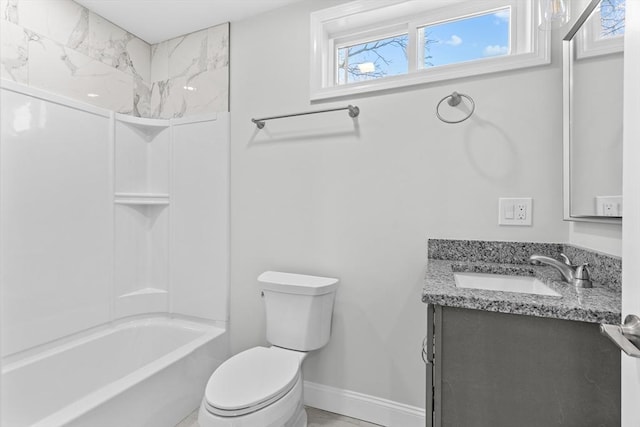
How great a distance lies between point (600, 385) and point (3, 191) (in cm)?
246

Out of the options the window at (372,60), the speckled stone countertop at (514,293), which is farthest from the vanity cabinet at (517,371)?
the window at (372,60)

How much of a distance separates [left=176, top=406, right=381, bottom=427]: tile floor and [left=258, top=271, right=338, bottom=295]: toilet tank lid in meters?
0.74

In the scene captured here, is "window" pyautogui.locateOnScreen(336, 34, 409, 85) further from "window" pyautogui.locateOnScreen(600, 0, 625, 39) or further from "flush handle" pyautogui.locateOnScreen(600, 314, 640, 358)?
"flush handle" pyautogui.locateOnScreen(600, 314, 640, 358)

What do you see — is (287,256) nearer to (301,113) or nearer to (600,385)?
(301,113)

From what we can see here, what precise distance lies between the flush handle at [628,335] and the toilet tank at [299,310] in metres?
1.26

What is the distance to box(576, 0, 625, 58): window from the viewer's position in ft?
3.25

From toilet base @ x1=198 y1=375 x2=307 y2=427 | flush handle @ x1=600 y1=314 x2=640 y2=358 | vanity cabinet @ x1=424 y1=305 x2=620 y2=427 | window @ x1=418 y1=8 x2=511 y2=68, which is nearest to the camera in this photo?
flush handle @ x1=600 y1=314 x2=640 y2=358

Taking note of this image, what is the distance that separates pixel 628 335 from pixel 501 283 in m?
0.84

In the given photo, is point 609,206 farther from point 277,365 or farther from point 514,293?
point 277,365

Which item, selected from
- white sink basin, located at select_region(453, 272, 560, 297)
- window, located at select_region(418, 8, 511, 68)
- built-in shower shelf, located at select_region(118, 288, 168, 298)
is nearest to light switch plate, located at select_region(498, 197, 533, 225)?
white sink basin, located at select_region(453, 272, 560, 297)

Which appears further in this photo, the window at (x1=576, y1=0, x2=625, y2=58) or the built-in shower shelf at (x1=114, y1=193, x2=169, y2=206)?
the built-in shower shelf at (x1=114, y1=193, x2=169, y2=206)

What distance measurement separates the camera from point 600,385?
31.0 inches

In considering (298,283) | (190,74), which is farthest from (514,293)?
(190,74)

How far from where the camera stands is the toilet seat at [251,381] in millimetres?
1272
